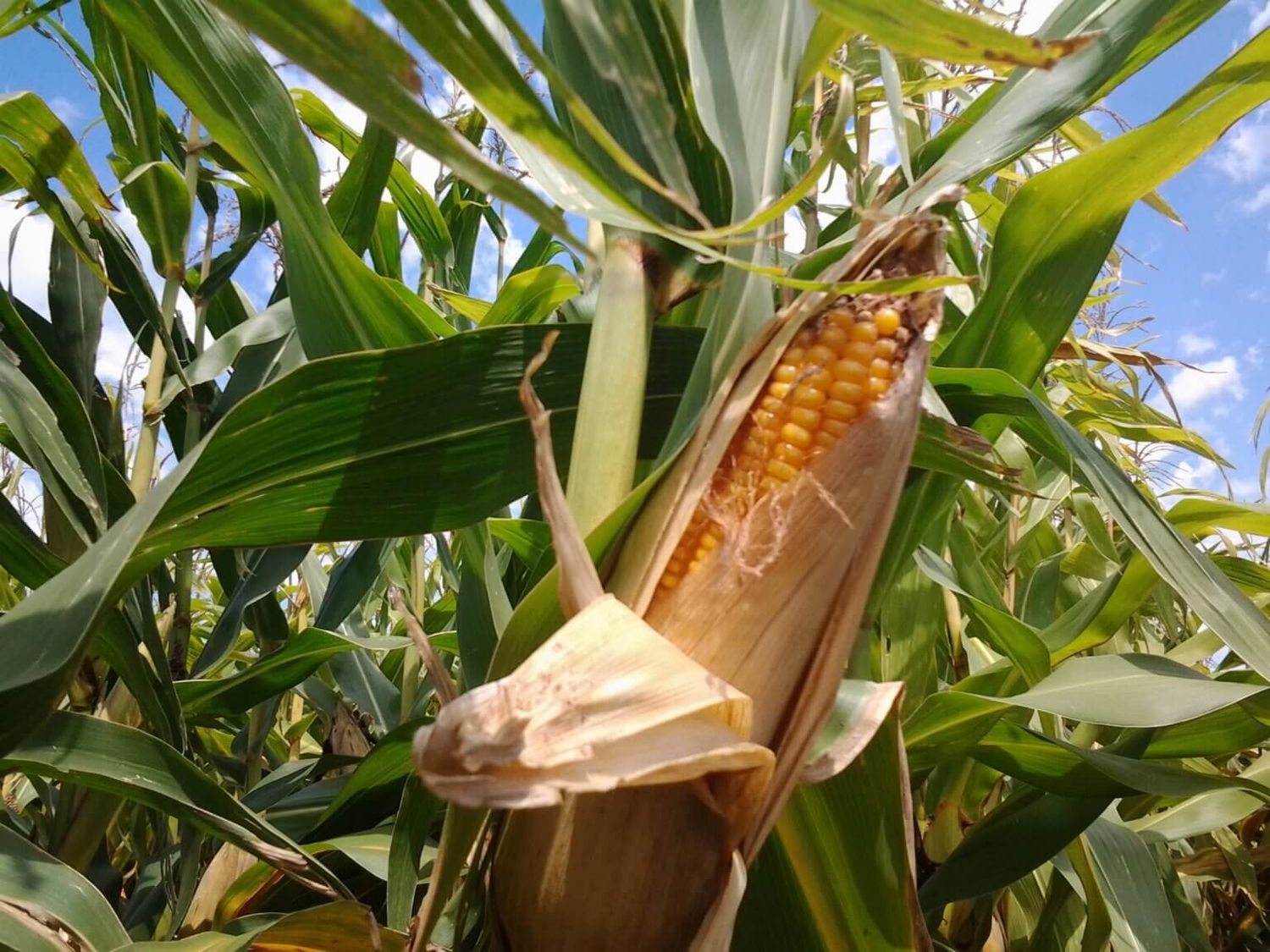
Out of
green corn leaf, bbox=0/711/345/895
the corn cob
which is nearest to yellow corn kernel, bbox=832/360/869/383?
the corn cob

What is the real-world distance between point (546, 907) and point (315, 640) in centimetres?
42

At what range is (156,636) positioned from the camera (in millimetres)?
622

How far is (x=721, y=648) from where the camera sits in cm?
Result: 35

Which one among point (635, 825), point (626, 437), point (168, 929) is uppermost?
point (626, 437)

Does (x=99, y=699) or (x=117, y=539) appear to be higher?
(x=117, y=539)

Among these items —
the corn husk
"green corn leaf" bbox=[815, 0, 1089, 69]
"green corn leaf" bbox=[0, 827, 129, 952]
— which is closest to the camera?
"green corn leaf" bbox=[815, 0, 1089, 69]

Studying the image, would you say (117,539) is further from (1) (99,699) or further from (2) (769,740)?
(1) (99,699)

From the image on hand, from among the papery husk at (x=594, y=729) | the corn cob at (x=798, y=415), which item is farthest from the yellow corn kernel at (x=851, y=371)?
the papery husk at (x=594, y=729)

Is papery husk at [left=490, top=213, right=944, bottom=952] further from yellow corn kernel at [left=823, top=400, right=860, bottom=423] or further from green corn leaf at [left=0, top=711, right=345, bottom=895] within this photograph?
green corn leaf at [left=0, top=711, right=345, bottom=895]

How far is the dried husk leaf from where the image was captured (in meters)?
0.24

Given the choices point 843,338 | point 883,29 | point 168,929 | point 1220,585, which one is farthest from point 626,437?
point 168,929

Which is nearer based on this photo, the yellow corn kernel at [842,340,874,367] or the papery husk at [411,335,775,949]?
the papery husk at [411,335,775,949]

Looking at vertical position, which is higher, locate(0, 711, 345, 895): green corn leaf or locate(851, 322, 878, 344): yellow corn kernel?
locate(851, 322, 878, 344): yellow corn kernel

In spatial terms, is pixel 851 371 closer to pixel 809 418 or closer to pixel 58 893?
pixel 809 418
